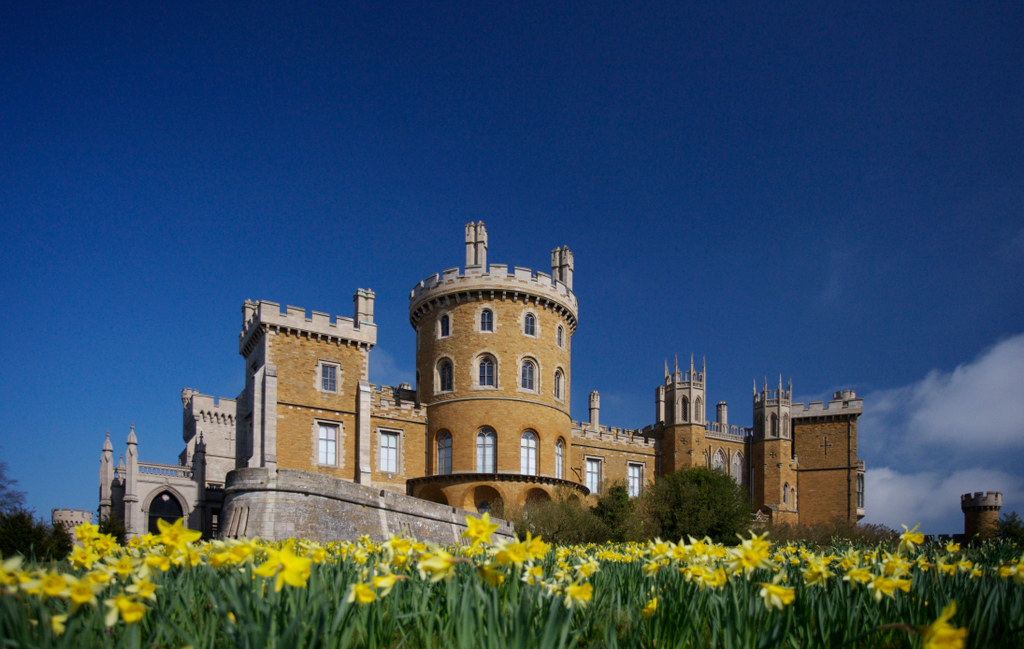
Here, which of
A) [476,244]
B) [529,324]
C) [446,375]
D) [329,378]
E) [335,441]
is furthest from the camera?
[476,244]

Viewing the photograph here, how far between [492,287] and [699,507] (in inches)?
493

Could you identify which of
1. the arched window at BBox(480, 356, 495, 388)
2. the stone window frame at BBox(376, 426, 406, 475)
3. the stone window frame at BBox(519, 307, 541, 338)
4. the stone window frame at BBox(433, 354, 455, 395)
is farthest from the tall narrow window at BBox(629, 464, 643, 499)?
the stone window frame at BBox(376, 426, 406, 475)

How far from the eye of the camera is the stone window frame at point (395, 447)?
30141 mm

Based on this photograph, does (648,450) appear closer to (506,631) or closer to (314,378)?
(314,378)

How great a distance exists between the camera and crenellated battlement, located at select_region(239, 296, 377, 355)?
28031 mm

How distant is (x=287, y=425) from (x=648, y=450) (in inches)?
860

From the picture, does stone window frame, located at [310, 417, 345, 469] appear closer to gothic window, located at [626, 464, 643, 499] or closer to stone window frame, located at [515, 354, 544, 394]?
stone window frame, located at [515, 354, 544, 394]

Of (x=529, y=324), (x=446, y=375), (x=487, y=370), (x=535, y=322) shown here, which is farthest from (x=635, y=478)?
(x=446, y=375)

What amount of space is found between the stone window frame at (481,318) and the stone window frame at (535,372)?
1762 mm

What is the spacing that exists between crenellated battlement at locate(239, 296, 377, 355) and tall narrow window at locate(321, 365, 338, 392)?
3.76ft

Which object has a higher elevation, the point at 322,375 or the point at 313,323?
the point at 313,323

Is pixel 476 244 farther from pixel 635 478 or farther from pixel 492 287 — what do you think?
pixel 635 478

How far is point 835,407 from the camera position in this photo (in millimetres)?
45531

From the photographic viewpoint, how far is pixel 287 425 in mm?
27516
